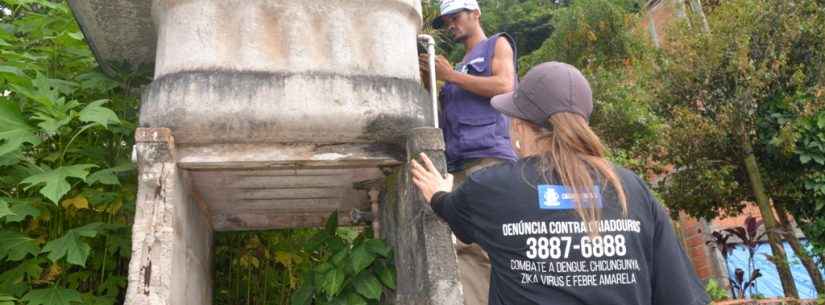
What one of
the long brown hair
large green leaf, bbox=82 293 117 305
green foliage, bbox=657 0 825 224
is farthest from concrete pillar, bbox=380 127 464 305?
green foliage, bbox=657 0 825 224

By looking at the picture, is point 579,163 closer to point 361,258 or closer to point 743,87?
point 361,258

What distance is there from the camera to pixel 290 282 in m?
5.24

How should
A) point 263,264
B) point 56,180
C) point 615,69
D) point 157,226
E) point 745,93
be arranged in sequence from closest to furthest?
point 157,226
point 56,180
point 263,264
point 745,93
point 615,69

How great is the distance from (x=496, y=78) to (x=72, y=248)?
225 centimetres

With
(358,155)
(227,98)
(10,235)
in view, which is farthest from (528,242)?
(10,235)

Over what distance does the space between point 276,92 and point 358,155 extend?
0.49m

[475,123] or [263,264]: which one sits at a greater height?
[475,123]

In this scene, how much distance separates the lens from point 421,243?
3244 millimetres

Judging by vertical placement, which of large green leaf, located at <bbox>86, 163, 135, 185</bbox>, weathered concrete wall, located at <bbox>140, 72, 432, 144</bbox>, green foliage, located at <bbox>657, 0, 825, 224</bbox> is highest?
green foliage, located at <bbox>657, 0, 825, 224</bbox>

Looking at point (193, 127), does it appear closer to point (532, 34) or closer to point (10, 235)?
point (10, 235)

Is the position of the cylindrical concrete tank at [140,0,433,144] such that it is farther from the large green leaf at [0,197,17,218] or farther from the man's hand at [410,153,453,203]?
the large green leaf at [0,197,17,218]

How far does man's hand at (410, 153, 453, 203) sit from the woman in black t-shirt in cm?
43

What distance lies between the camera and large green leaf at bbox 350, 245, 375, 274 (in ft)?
11.9

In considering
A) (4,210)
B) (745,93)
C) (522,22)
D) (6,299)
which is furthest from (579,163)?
(522,22)
